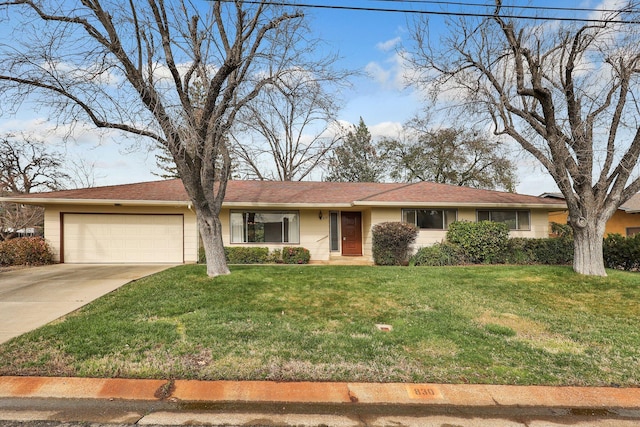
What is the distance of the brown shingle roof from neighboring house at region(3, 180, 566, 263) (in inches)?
1.5

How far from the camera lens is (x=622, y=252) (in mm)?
11633

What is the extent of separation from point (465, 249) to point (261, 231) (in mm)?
7881

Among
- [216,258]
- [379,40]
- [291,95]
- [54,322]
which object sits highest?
[379,40]

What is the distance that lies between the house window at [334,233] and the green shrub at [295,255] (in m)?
1.54

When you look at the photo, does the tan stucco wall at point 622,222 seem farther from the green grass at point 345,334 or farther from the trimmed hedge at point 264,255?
the trimmed hedge at point 264,255

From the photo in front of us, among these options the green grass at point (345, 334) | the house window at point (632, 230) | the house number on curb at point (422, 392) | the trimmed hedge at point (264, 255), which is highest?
the house window at point (632, 230)

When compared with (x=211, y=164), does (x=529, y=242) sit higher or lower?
lower

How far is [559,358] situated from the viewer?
14.9 feet

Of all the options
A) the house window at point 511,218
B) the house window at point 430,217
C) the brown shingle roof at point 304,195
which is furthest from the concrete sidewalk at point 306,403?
the house window at point 511,218

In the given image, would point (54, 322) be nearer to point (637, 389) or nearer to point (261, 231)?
point (637, 389)

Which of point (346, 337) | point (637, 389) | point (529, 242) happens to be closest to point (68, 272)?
point (346, 337)

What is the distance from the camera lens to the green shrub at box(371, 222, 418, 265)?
1316 cm

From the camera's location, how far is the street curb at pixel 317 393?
3521 millimetres

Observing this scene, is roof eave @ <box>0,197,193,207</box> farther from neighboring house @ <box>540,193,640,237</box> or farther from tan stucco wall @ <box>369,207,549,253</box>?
neighboring house @ <box>540,193,640,237</box>
